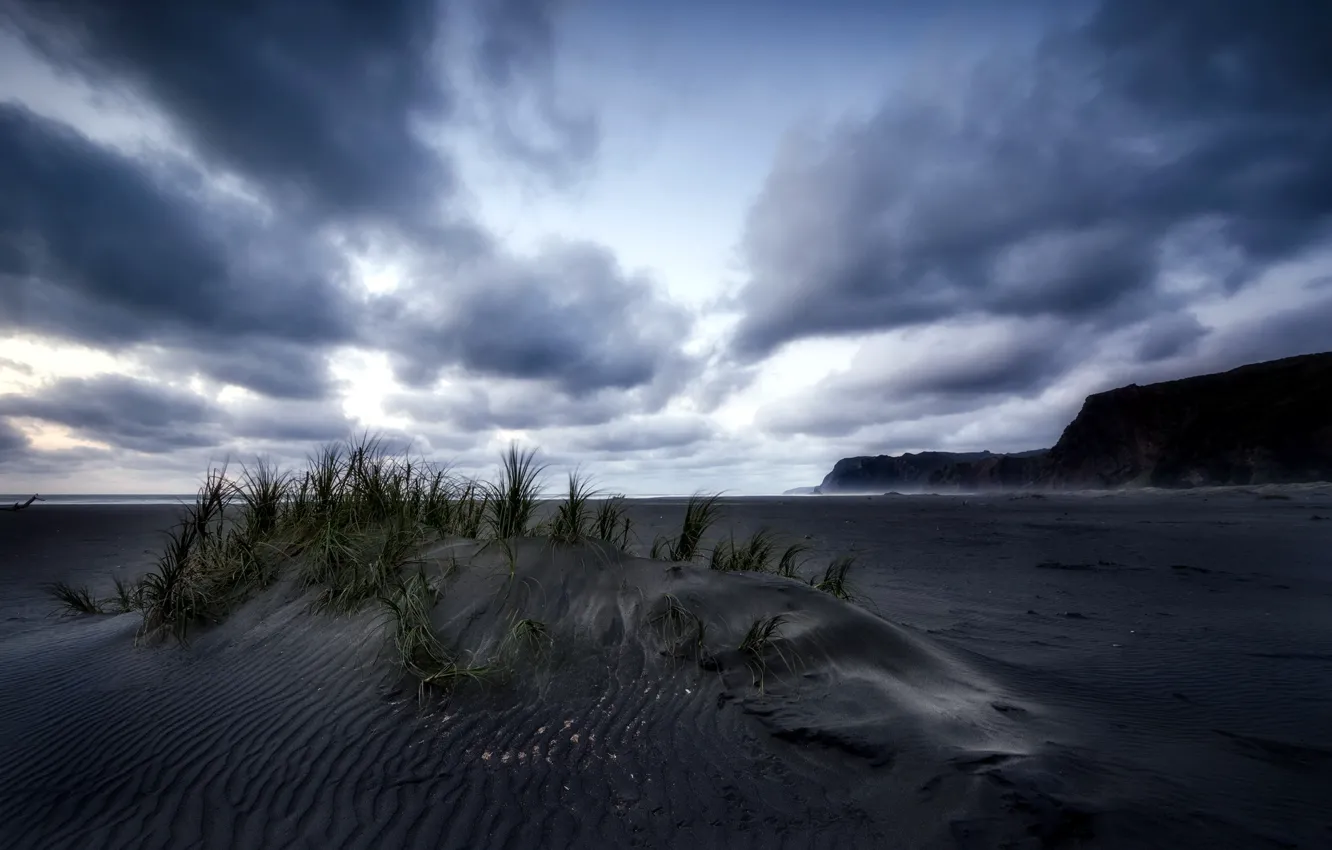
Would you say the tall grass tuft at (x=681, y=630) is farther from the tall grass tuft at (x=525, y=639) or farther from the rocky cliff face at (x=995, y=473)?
the rocky cliff face at (x=995, y=473)

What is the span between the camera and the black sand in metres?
2.66

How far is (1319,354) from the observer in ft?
153

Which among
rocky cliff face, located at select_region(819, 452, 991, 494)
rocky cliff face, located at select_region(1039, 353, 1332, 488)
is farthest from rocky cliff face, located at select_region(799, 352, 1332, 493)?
rocky cliff face, located at select_region(819, 452, 991, 494)

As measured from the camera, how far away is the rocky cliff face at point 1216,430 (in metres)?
44.4

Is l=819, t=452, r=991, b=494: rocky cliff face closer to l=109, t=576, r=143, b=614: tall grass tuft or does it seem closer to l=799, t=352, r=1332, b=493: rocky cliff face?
l=799, t=352, r=1332, b=493: rocky cliff face

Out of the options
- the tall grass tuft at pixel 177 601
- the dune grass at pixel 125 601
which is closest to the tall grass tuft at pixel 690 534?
the tall grass tuft at pixel 177 601

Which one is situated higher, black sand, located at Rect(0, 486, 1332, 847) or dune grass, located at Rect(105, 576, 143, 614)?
dune grass, located at Rect(105, 576, 143, 614)

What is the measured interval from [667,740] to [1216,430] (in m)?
65.5

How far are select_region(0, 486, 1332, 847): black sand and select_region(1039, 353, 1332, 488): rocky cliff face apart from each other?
2202 inches

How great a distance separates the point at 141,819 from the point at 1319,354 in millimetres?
69498

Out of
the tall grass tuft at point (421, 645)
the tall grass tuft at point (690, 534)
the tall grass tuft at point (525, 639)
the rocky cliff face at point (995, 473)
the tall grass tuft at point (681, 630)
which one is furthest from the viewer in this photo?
the rocky cliff face at point (995, 473)

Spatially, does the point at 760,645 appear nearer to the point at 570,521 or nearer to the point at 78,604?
the point at 570,521

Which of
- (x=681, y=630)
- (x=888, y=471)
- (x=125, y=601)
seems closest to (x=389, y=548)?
(x=681, y=630)

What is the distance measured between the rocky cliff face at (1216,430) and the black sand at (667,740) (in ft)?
183
